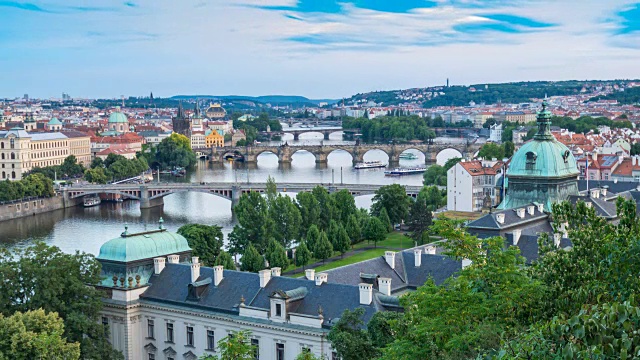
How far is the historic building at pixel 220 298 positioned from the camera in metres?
24.9

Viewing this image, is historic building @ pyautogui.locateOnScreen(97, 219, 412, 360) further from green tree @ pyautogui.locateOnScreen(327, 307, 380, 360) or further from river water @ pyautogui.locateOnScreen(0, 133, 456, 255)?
river water @ pyautogui.locateOnScreen(0, 133, 456, 255)

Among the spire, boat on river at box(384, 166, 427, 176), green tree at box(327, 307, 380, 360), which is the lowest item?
boat on river at box(384, 166, 427, 176)

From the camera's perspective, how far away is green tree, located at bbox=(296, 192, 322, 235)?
51.9 meters

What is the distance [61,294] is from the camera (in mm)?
26875

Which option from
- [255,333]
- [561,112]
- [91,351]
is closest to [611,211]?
[255,333]

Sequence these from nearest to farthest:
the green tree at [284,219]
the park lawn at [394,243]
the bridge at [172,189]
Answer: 1. the green tree at [284,219]
2. the park lawn at [394,243]
3. the bridge at [172,189]

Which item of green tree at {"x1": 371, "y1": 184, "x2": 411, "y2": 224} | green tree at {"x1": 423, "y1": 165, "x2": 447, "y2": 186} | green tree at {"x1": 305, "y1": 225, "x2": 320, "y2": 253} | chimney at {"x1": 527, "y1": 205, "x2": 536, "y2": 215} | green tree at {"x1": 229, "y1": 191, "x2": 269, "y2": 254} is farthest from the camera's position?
green tree at {"x1": 423, "y1": 165, "x2": 447, "y2": 186}

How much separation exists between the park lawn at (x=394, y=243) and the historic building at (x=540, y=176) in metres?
8.81

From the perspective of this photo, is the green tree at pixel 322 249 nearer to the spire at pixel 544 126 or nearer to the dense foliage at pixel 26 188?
the spire at pixel 544 126

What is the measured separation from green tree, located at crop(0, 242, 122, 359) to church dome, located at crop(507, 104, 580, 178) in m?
22.3

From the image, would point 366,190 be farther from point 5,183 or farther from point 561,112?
point 561,112

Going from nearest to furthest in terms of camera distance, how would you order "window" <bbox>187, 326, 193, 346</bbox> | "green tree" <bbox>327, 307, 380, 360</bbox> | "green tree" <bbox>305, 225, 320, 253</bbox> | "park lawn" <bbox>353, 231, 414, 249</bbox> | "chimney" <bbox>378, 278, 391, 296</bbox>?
"green tree" <bbox>327, 307, 380, 360</bbox> < "chimney" <bbox>378, 278, 391, 296</bbox> < "window" <bbox>187, 326, 193, 346</bbox> < "green tree" <bbox>305, 225, 320, 253</bbox> < "park lawn" <bbox>353, 231, 414, 249</bbox>

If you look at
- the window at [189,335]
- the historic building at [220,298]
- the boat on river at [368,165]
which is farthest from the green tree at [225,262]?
the boat on river at [368,165]

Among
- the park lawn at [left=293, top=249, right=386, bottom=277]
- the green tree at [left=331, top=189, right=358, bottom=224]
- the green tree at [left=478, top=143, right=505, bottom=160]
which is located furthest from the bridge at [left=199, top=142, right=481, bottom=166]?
the park lawn at [left=293, top=249, right=386, bottom=277]
